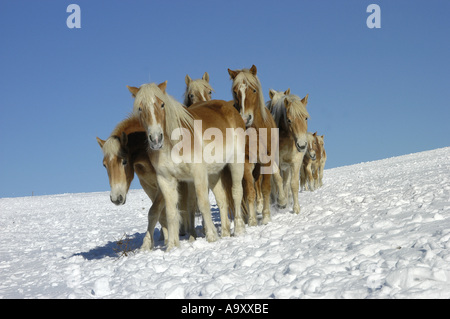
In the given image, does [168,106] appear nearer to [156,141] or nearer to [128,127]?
[156,141]

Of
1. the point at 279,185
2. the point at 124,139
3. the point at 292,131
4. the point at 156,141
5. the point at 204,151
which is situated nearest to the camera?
the point at 156,141

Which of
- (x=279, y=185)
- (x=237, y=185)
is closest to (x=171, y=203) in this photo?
(x=237, y=185)

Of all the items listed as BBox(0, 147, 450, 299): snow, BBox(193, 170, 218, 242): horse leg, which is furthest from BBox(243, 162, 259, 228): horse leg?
BBox(193, 170, 218, 242): horse leg

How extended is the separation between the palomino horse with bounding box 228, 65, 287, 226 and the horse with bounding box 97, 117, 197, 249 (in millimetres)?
1459

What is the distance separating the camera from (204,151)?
235 inches

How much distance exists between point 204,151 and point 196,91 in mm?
2853

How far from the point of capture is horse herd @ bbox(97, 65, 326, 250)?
18.6 feet

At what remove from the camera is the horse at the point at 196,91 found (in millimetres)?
8477

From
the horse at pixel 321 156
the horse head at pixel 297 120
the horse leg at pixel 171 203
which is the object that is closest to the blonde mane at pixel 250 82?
the horse head at pixel 297 120

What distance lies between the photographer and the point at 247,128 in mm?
7609

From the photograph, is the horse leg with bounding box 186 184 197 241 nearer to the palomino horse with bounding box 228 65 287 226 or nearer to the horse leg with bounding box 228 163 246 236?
the horse leg with bounding box 228 163 246 236
